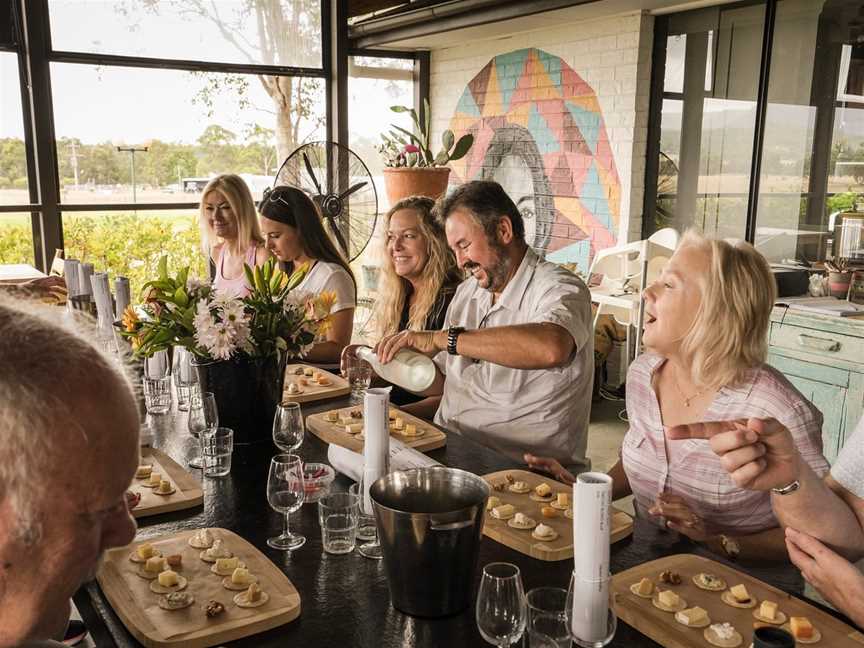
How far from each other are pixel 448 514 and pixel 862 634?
0.61 m

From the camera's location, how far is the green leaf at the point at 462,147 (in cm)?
568

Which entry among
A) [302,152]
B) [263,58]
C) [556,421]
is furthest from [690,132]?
[556,421]

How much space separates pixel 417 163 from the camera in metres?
5.57

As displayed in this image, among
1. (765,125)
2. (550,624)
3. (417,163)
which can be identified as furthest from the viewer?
(417,163)

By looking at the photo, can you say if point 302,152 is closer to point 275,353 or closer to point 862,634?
point 275,353

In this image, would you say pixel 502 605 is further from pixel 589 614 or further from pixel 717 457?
pixel 717 457

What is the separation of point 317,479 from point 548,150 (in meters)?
4.05

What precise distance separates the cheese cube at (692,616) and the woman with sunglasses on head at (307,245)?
2.08 meters

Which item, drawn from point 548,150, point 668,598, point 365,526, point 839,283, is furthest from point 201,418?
point 548,150

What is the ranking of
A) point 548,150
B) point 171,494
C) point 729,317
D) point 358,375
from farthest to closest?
point 548,150
point 358,375
point 729,317
point 171,494

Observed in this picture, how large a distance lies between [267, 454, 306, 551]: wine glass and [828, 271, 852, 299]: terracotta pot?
3150mm

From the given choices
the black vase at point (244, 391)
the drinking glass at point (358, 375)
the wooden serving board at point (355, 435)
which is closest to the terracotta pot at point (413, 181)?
the drinking glass at point (358, 375)

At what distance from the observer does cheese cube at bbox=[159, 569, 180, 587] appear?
1.22 metres

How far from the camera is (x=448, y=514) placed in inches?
44.4
